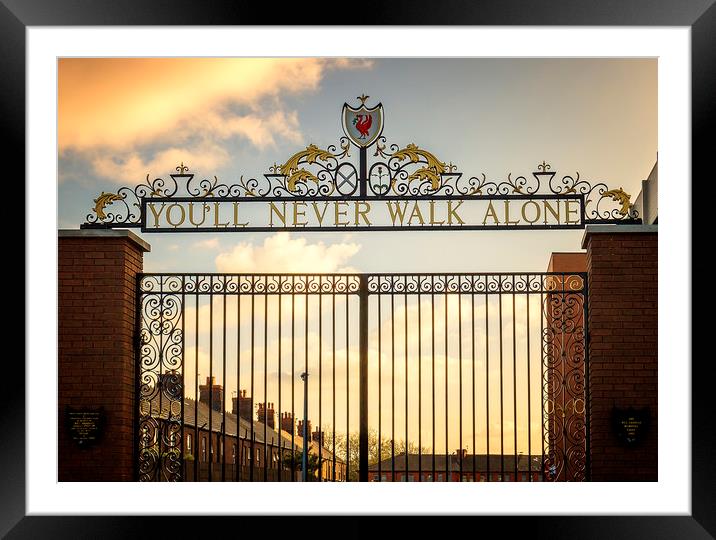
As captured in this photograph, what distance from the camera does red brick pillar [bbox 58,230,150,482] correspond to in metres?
9.85

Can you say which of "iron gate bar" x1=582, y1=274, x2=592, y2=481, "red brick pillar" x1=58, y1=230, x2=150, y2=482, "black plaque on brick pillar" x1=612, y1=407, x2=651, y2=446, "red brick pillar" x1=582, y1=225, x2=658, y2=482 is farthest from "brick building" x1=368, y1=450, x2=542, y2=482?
"red brick pillar" x1=58, y1=230, x2=150, y2=482

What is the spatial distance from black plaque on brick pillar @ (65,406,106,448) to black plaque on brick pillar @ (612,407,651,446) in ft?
15.6

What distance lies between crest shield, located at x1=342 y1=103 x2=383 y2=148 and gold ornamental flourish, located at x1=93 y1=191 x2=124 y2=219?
2.23 meters

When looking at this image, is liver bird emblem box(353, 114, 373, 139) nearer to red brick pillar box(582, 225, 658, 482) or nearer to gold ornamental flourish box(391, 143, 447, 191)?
gold ornamental flourish box(391, 143, 447, 191)

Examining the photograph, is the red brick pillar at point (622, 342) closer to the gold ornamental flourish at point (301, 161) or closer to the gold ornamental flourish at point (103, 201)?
the gold ornamental flourish at point (301, 161)

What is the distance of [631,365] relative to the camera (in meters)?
9.76

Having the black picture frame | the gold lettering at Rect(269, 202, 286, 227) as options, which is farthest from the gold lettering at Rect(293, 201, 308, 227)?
the black picture frame

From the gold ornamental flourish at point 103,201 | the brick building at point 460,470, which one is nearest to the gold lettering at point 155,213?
the gold ornamental flourish at point 103,201

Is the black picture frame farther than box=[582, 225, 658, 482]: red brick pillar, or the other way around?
box=[582, 225, 658, 482]: red brick pillar

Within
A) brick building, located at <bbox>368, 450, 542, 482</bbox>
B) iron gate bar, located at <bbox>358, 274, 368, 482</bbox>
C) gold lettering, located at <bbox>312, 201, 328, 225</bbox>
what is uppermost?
gold lettering, located at <bbox>312, 201, 328, 225</bbox>

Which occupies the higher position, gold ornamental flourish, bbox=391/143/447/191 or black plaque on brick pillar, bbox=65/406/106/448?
gold ornamental flourish, bbox=391/143/447/191

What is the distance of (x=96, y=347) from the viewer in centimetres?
989
